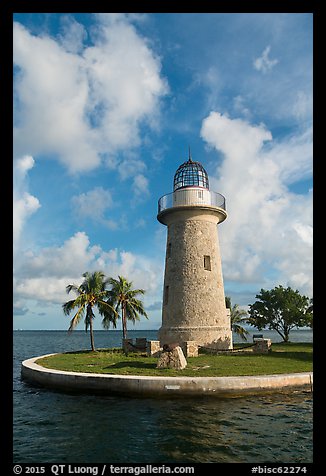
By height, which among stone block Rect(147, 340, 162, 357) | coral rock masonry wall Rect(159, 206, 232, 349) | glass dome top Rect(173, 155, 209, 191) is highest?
glass dome top Rect(173, 155, 209, 191)

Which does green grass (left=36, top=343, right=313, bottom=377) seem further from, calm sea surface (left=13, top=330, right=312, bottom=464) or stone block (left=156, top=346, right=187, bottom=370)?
calm sea surface (left=13, top=330, right=312, bottom=464)

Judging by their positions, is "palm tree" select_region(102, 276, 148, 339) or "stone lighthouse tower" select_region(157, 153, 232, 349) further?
"palm tree" select_region(102, 276, 148, 339)

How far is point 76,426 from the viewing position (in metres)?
10.8

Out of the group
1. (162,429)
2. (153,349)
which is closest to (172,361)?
(153,349)

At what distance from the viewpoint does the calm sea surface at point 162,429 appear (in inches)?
336

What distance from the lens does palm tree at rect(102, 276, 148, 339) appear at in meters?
31.7

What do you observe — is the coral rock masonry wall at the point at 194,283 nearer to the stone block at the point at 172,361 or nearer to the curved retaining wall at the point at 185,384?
the stone block at the point at 172,361

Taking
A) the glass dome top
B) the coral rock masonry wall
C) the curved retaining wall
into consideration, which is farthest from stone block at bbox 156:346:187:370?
→ the glass dome top

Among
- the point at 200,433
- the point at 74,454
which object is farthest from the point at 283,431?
the point at 74,454

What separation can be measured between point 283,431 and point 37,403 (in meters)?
8.77

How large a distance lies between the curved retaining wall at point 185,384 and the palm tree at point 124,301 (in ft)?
53.0

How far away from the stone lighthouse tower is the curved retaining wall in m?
9.08

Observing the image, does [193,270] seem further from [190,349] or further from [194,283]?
[190,349]

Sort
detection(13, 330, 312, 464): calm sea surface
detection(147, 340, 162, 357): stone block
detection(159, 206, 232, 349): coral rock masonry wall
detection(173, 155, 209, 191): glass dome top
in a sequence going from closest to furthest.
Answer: detection(13, 330, 312, 464): calm sea surface < detection(147, 340, 162, 357): stone block < detection(159, 206, 232, 349): coral rock masonry wall < detection(173, 155, 209, 191): glass dome top
